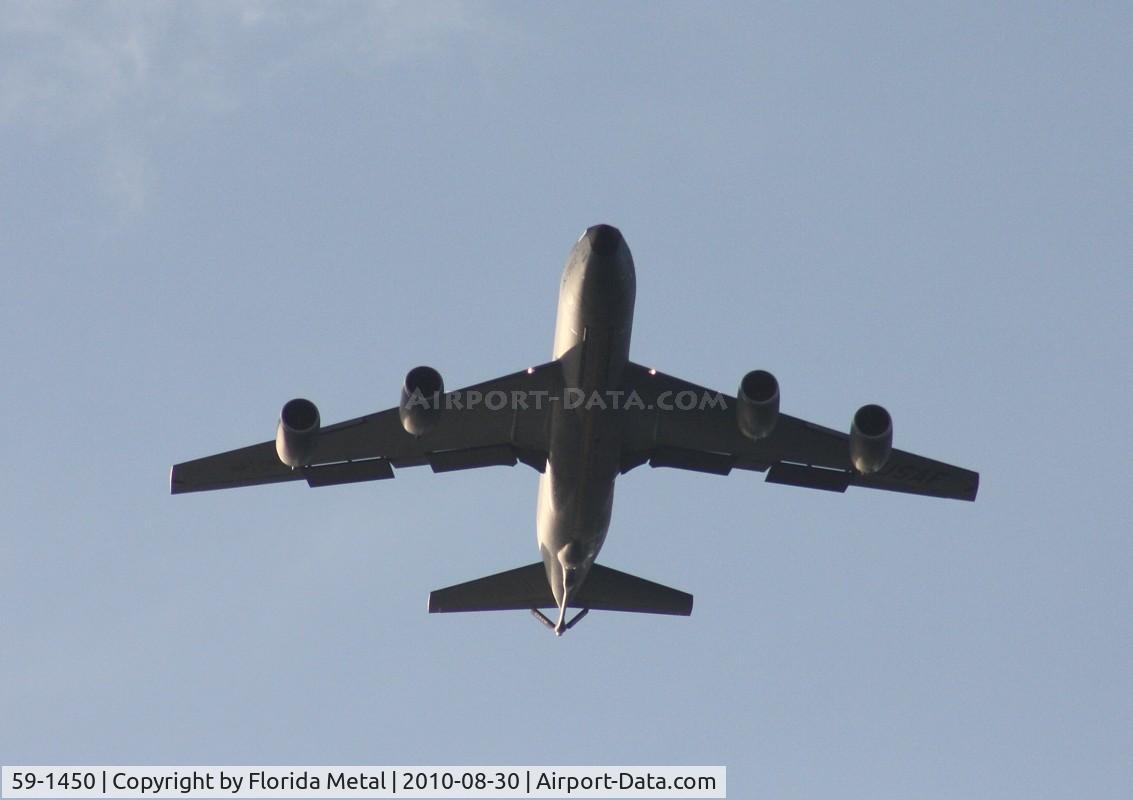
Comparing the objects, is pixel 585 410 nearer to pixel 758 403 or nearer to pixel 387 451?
pixel 758 403

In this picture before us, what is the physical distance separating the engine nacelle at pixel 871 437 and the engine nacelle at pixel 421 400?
7.17m

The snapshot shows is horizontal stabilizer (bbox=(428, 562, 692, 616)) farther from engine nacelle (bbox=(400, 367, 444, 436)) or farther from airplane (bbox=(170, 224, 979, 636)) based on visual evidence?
engine nacelle (bbox=(400, 367, 444, 436))

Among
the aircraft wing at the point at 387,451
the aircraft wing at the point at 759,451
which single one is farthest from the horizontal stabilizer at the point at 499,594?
the aircraft wing at the point at 759,451

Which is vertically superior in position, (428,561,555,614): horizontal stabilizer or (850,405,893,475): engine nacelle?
(850,405,893,475): engine nacelle

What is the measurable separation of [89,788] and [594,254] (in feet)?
39.8

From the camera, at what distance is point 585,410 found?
26281 millimetres

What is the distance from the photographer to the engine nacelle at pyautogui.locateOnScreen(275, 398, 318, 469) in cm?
2622

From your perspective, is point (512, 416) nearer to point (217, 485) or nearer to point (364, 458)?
point (364, 458)

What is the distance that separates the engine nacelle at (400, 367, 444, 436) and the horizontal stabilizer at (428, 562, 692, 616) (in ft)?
18.0

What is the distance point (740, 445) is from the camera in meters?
29.5

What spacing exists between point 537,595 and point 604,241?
337 inches

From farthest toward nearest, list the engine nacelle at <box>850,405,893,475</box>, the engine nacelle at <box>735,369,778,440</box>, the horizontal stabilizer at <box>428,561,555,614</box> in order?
the horizontal stabilizer at <box>428,561,555,614</box> → the engine nacelle at <box>850,405,893,475</box> → the engine nacelle at <box>735,369,778,440</box>

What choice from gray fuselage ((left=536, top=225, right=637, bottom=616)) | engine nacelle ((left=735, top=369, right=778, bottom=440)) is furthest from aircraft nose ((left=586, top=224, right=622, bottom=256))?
engine nacelle ((left=735, top=369, right=778, bottom=440))

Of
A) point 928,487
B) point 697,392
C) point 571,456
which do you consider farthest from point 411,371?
point 928,487
